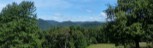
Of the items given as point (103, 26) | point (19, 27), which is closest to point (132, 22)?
point (103, 26)

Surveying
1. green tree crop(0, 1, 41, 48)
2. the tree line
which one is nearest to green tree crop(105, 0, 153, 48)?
the tree line

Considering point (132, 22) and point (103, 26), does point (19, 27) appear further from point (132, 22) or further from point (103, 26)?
point (132, 22)

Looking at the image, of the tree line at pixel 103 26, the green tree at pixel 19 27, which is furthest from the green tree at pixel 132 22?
the green tree at pixel 19 27

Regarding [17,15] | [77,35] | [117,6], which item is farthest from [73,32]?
[117,6]

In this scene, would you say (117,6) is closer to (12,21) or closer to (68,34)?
(12,21)

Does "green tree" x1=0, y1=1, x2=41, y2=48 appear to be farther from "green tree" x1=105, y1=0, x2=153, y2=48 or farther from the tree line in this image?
"green tree" x1=105, y1=0, x2=153, y2=48

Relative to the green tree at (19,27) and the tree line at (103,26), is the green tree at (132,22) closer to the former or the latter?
the tree line at (103,26)
